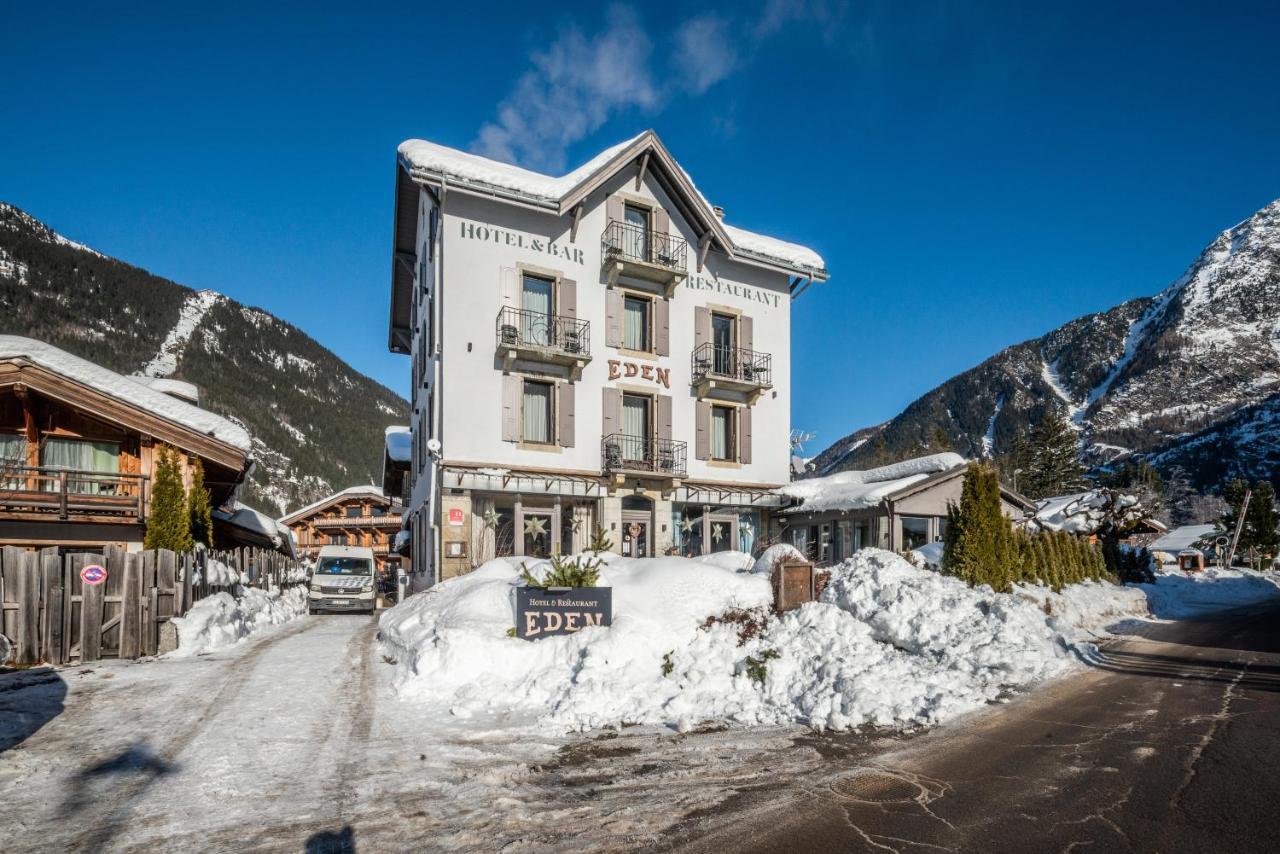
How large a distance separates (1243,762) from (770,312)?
2288 cm

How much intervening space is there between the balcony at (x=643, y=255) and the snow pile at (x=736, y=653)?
13.6 m

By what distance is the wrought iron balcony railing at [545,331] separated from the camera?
78.4 ft

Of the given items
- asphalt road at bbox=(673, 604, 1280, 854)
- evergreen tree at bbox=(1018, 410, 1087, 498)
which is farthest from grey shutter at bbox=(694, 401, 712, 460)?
evergreen tree at bbox=(1018, 410, 1087, 498)

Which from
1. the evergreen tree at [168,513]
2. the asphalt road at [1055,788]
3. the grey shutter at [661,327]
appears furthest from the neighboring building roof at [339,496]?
the asphalt road at [1055,788]

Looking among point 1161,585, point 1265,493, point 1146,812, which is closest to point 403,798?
point 1146,812

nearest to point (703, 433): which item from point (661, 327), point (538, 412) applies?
point (661, 327)

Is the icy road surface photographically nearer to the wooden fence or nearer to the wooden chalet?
the wooden fence

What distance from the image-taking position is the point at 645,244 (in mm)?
27125

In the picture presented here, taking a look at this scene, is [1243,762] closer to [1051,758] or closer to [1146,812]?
[1051,758]

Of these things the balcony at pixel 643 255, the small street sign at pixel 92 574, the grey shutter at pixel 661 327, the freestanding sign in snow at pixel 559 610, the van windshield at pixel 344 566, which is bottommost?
the van windshield at pixel 344 566

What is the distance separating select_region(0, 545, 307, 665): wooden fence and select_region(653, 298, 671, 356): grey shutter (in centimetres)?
1565

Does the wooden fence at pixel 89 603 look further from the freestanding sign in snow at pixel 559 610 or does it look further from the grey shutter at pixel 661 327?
the grey shutter at pixel 661 327

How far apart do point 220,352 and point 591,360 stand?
351 feet

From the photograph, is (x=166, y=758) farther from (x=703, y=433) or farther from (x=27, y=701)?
(x=703, y=433)
